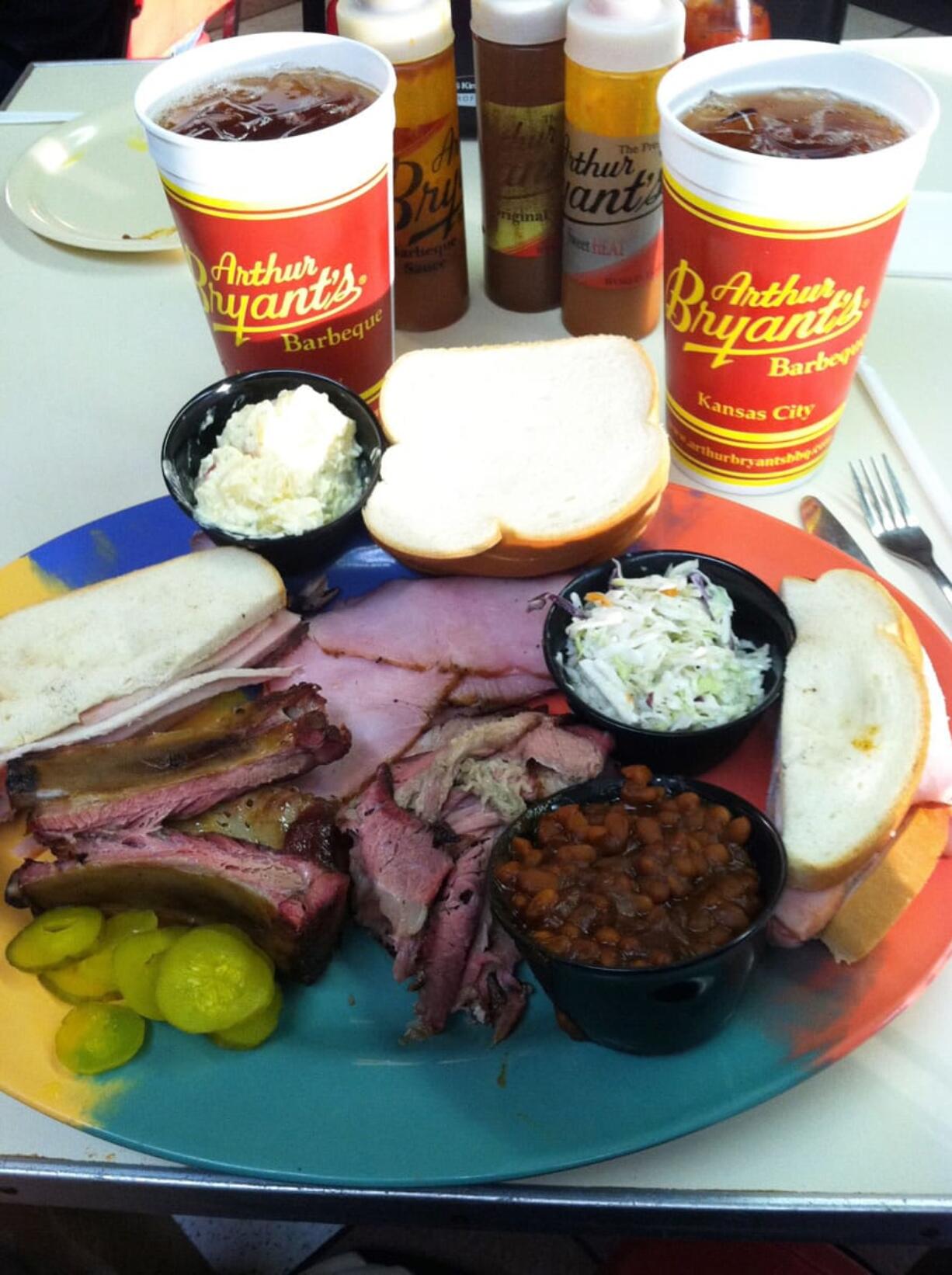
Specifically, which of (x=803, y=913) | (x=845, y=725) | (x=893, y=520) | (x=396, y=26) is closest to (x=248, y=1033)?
(x=803, y=913)

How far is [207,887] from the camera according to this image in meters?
1.40

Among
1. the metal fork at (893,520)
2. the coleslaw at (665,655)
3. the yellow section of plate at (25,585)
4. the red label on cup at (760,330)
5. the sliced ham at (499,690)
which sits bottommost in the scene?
the sliced ham at (499,690)

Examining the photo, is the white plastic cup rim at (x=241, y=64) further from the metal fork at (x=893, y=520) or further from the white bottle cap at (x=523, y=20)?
the metal fork at (x=893, y=520)

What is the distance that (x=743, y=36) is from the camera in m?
2.02

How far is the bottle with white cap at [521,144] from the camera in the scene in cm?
188

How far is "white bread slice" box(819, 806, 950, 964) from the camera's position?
1258 mm

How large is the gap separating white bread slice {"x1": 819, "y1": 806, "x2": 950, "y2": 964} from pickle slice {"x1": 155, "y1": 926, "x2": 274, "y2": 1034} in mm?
706

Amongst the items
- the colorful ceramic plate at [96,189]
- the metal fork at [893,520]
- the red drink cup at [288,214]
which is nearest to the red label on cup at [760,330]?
the metal fork at [893,520]

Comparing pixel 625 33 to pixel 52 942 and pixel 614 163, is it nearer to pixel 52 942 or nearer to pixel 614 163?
pixel 614 163

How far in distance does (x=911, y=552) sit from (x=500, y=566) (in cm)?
71

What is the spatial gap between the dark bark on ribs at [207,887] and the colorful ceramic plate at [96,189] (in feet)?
5.60

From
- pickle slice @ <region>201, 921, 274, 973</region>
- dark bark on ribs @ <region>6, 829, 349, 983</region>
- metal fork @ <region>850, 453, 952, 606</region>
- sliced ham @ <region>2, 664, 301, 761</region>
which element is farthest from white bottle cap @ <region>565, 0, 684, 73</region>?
pickle slice @ <region>201, 921, 274, 973</region>

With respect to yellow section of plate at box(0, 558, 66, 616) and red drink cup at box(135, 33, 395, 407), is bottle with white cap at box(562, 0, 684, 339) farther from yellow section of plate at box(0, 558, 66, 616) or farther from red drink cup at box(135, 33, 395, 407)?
yellow section of plate at box(0, 558, 66, 616)

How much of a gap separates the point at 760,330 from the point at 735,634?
0.48 meters
